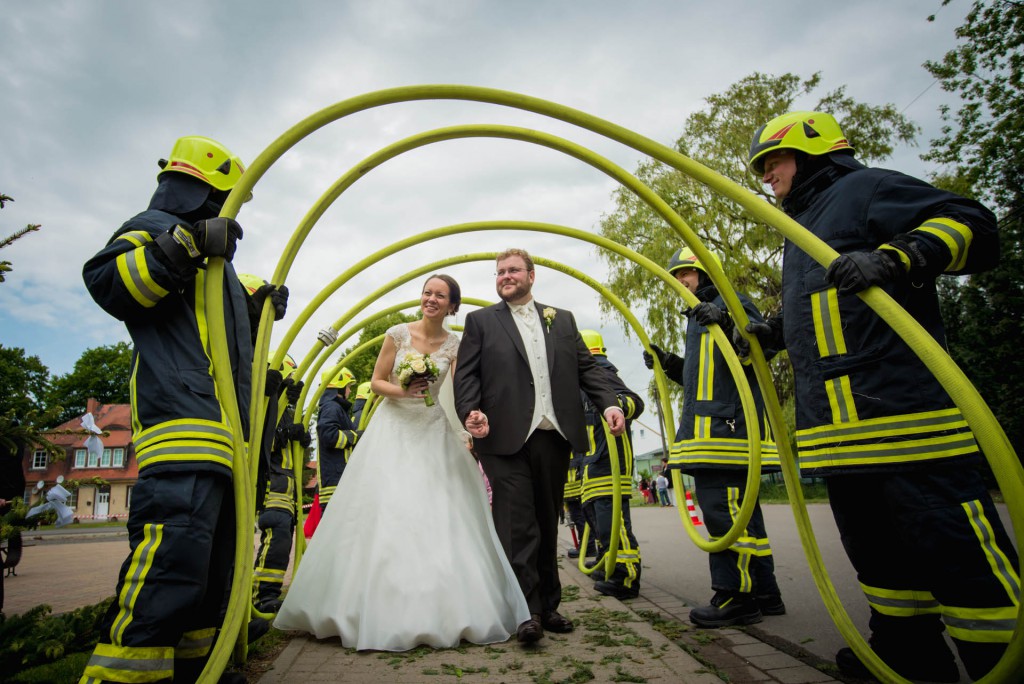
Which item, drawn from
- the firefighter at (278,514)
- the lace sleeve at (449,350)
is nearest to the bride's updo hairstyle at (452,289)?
the lace sleeve at (449,350)

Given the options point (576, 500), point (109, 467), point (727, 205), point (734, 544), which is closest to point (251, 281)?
point (734, 544)

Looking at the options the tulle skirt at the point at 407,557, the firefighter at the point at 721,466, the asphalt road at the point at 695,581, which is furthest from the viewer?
the firefighter at the point at 721,466

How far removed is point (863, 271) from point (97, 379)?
49.7m

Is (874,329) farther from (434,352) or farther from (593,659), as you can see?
(434,352)

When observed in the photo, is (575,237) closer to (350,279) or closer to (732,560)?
(350,279)

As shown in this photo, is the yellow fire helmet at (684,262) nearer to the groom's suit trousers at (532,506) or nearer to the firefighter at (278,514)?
the groom's suit trousers at (532,506)

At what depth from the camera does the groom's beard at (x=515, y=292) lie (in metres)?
4.54

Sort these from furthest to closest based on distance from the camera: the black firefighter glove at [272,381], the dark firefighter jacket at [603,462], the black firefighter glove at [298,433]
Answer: the black firefighter glove at [298,433] → the dark firefighter jacket at [603,462] → the black firefighter glove at [272,381]

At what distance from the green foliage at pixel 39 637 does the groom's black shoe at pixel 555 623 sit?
250 cm

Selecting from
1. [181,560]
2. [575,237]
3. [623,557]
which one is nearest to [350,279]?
[575,237]

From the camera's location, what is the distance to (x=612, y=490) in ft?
18.1

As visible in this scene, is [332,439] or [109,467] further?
[109,467]

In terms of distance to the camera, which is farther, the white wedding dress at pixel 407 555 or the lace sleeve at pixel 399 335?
the lace sleeve at pixel 399 335

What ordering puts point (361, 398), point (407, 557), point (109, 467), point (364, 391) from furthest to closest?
point (109, 467)
point (361, 398)
point (364, 391)
point (407, 557)
